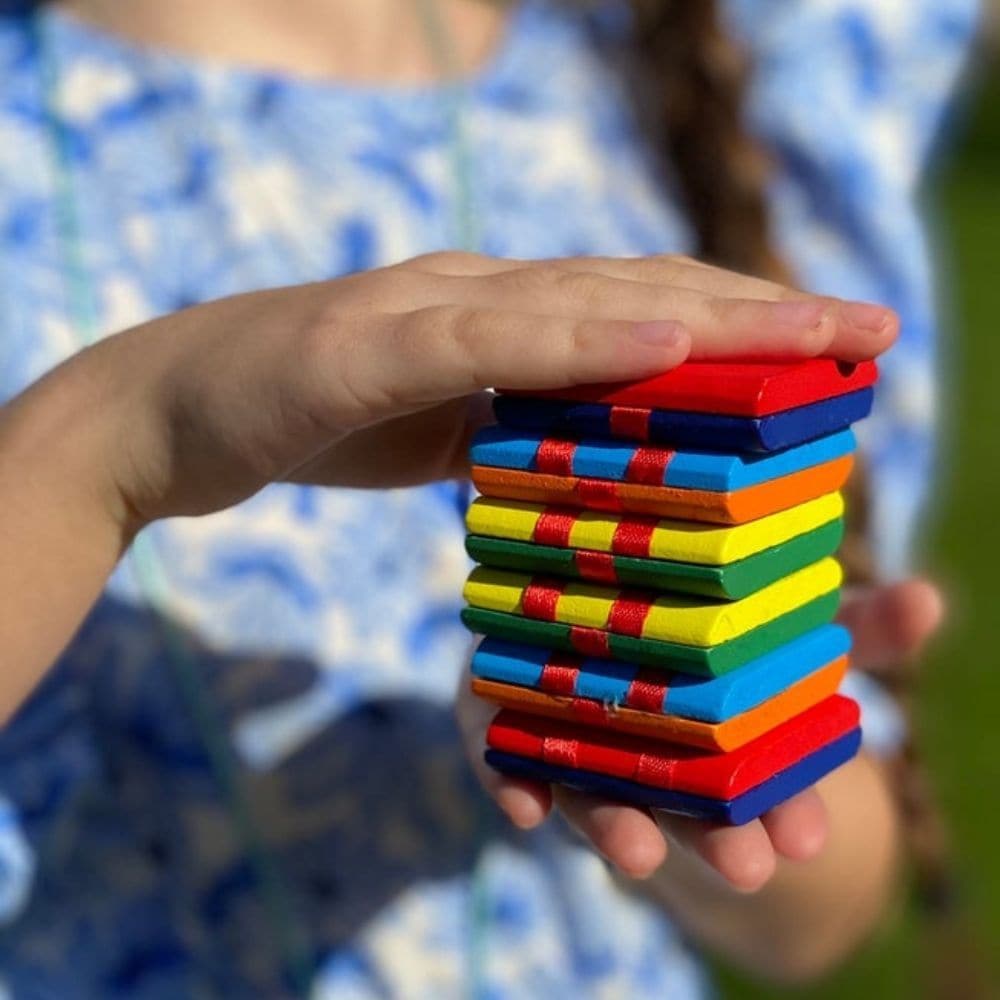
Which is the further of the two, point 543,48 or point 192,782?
point 543,48

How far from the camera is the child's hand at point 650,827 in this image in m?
0.78

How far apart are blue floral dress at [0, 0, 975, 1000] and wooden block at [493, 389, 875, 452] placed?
1.44 ft

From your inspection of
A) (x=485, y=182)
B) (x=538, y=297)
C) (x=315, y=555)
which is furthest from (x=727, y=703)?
(x=485, y=182)

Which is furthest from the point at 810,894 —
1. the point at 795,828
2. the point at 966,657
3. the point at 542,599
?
the point at 966,657

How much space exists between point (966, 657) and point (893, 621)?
272 cm

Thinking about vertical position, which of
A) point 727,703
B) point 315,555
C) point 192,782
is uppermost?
point 727,703

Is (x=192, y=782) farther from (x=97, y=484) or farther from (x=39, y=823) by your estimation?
(x=97, y=484)

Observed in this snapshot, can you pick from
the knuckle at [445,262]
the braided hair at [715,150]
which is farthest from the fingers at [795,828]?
the braided hair at [715,150]

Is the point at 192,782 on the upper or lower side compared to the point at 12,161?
lower

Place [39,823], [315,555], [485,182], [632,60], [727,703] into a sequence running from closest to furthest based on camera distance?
[727,703]
[39,823]
[315,555]
[485,182]
[632,60]

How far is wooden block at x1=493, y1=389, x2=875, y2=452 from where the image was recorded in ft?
2.42

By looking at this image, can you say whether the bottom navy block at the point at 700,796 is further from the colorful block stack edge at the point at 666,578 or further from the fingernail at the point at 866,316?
the fingernail at the point at 866,316

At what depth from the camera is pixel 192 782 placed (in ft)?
3.85

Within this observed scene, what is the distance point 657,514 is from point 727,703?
3.7 inches
